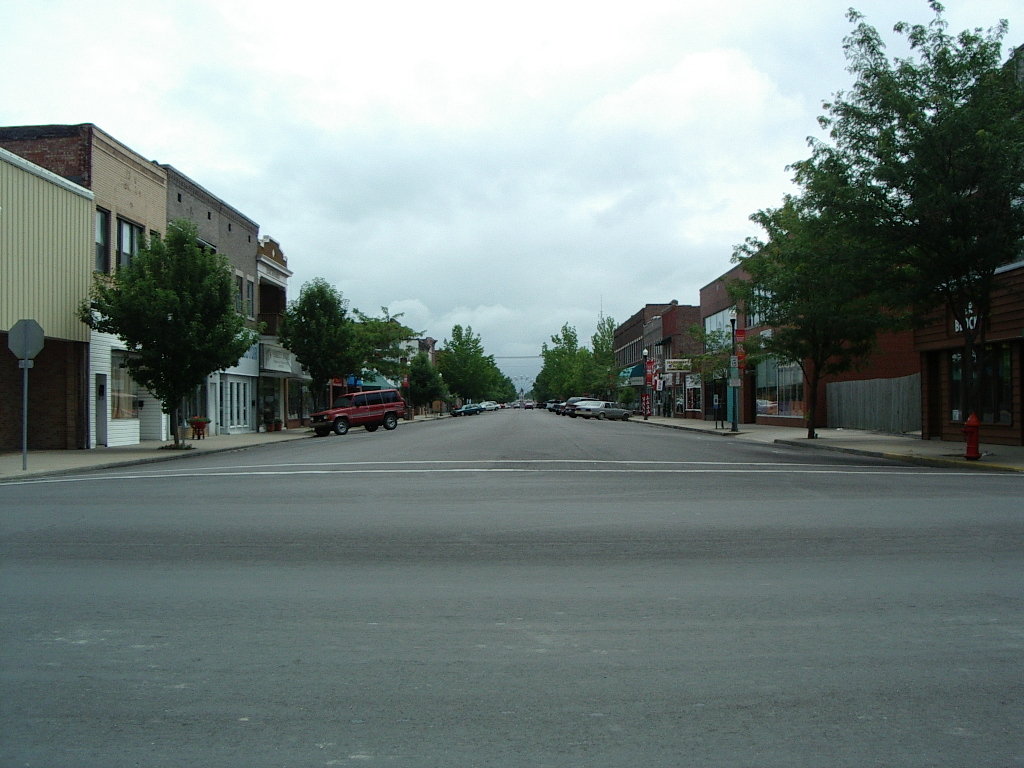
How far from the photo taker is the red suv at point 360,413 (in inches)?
1598

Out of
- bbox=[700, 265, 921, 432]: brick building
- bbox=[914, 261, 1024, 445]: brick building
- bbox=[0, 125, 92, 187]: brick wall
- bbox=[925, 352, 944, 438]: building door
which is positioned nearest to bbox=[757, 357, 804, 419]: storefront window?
bbox=[700, 265, 921, 432]: brick building

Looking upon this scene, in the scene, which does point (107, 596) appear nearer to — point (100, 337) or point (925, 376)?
point (100, 337)

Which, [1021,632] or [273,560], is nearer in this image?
[1021,632]

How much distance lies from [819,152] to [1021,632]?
17829 mm

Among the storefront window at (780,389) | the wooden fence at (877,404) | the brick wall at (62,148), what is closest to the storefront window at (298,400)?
the brick wall at (62,148)

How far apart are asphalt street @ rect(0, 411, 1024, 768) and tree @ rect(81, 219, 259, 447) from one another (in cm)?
1419

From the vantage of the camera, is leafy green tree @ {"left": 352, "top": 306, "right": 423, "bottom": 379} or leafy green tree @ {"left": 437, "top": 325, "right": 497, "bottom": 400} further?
leafy green tree @ {"left": 437, "top": 325, "right": 497, "bottom": 400}

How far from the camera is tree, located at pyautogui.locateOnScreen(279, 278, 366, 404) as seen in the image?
43344mm

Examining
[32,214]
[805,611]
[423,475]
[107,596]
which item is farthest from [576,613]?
[32,214]

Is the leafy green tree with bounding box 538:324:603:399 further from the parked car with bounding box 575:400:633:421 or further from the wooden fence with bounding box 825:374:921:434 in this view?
the wooden fence with bounding box 825:374:921:434

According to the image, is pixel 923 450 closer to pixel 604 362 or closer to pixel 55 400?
pixel 55 400

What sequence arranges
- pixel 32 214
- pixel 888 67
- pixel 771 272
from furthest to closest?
pixel 771 272
pixel 32 214
pixel 888 67

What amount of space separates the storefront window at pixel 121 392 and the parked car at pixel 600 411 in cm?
3970

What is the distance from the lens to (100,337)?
28.3 metres
